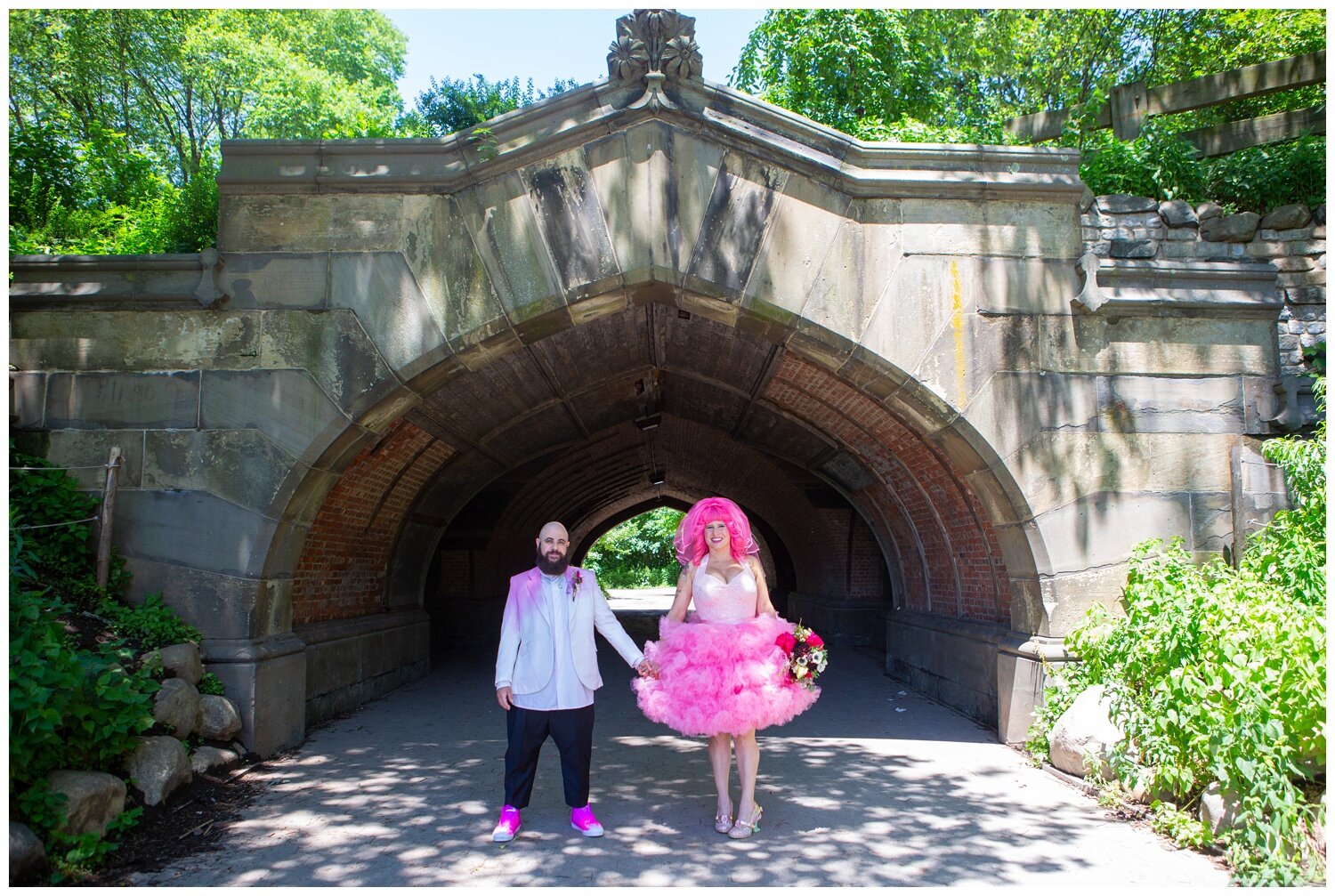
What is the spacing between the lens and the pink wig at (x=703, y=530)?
5.06m

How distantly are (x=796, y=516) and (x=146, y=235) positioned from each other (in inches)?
390

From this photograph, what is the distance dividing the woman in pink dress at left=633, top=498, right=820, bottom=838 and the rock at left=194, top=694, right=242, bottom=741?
9.44 ft

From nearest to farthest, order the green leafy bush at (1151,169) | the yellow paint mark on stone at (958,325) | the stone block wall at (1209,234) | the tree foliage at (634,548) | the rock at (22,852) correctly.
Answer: the rock at (22,852) < the yellow paint mark on stone at (958,325) < the stone block wall at (1209,234) < the green leafy bush at (1151,169) < the tree foliage at (634,548)

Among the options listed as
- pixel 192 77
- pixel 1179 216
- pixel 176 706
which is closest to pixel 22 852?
pixel 176 706

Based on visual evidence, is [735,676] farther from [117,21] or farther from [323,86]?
[117,21]

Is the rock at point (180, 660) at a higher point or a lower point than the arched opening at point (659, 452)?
lower

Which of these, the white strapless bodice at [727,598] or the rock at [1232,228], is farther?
the rock at [1232,228]

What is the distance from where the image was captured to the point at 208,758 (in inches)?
228

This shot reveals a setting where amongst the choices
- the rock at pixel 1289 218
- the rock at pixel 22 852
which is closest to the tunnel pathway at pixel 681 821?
the rock at pixel 22 852

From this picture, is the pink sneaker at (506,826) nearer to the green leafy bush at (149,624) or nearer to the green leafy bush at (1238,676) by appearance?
the green leafy bush at (149,624)

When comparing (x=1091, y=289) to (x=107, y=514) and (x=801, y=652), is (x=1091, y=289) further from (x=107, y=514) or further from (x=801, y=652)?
(x=107, y=514)

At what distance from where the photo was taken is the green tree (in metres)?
12.3

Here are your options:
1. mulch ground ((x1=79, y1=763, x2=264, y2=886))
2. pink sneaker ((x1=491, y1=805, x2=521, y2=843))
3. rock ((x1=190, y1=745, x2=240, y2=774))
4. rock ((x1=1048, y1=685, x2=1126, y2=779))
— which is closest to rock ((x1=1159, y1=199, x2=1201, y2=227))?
rock ((x1=1048, y1=685, x2=1126, y2=779))

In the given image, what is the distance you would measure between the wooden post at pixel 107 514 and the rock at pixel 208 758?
1.36 m
